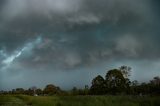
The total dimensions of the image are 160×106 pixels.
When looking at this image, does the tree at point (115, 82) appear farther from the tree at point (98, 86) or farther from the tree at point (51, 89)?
the tree at point (51, 89)

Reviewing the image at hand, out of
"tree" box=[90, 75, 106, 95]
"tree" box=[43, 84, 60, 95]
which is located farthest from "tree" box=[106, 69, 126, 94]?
"tree" box=[43, 84, 60, 95]

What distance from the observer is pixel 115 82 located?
240 feet

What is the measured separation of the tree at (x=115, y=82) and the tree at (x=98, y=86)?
1255 mm

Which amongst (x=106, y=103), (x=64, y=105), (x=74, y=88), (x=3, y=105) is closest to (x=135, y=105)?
(x=106, y=103)

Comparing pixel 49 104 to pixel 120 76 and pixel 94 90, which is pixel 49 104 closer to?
pixel 94 90

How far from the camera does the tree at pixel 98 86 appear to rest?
71031 millimetres

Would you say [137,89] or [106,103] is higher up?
[137,89]

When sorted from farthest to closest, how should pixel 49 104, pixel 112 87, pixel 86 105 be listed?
pixel 112 87, pixel 49 104, pixel 86 105

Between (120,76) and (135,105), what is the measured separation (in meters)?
51.6

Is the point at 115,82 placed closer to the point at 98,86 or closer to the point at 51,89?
the point at 98,86

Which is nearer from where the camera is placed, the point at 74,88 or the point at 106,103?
the point at 106,103

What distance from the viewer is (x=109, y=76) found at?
247ft

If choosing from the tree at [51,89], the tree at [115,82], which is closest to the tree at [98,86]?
the tree at [115,82]

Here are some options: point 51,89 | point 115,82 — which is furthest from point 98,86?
point 51,89
